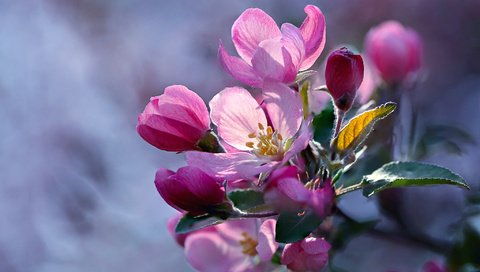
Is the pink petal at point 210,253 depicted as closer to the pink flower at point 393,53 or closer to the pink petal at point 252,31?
the pink petal at point 252,31

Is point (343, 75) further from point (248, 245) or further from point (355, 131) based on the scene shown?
point (248, 245)

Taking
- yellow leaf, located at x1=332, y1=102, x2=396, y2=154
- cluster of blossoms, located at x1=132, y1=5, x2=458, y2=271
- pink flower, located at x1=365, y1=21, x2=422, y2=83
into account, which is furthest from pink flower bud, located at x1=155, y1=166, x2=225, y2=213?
pink flower, located at x1=365, y1=21, x2=422, y2=83

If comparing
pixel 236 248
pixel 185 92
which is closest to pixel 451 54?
pixel 236 248

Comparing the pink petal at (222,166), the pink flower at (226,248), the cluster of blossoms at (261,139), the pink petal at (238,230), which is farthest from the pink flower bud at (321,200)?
the pink petal at (238,230)

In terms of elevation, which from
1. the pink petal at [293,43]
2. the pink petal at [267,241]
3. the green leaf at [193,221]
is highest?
the pink petal at [293,43]

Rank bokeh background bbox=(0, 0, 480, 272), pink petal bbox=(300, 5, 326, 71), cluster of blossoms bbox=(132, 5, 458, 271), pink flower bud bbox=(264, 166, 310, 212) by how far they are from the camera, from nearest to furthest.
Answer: pink flower bud bbox=(264, 166, 310, 212) → cluster of blossoms bbox=(132, 5, 458, 271) → pink petal bbox=(300, 5, 326, 71) → bokeh background bbox=(0, 0, 480, 272)

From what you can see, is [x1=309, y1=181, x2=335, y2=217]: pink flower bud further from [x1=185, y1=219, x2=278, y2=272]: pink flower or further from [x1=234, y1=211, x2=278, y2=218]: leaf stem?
[x1=185, y1=219, x2=278, y2=272]: pink flower
